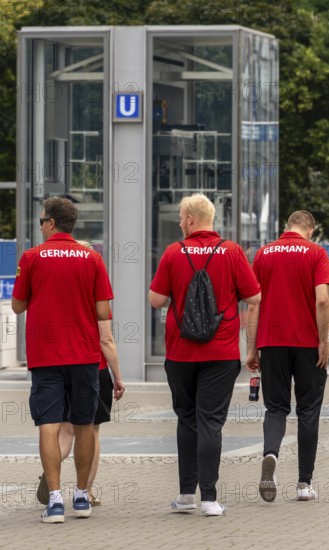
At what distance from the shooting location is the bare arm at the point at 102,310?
8.50m

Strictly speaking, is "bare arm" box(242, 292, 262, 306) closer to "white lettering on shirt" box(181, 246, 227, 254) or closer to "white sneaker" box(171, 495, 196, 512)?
"white lettering on shirt" box(181, 246, 227, 254)

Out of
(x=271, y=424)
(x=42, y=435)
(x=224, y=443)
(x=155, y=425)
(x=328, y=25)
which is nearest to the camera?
(x=42, y=435)

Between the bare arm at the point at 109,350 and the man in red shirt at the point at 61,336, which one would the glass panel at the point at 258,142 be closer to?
the bare arm at the point at 109,350

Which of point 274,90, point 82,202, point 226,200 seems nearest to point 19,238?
point 82,202

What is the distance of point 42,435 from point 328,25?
32.9 m

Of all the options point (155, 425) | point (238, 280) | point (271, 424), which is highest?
point (238, 280)

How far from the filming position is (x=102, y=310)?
27.9 feet

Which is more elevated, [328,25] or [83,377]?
[328,25]

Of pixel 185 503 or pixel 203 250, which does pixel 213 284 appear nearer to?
pixel 203 250

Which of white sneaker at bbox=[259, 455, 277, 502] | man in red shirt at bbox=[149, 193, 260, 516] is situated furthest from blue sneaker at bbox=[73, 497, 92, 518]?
white sneaker at bbox=[259, 455, 277, 502]

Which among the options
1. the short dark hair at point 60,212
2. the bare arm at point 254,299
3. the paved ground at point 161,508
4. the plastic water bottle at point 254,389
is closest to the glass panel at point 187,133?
the paved ground at point 161,508

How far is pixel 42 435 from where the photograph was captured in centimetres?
834

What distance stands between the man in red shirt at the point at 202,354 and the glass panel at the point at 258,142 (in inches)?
380

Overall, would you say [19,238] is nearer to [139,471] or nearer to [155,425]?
[155,425]
